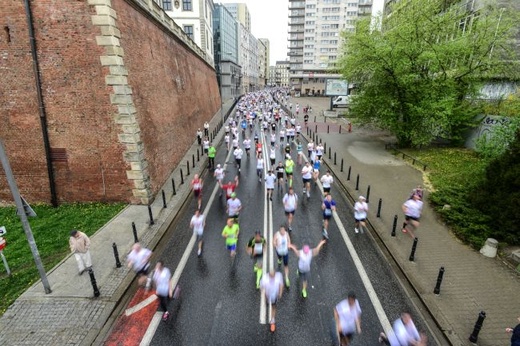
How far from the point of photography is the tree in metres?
19.2

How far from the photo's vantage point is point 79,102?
11938 millimetres

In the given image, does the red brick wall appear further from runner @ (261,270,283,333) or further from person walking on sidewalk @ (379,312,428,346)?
person walking on sidewalk @ (379,312,428,346)

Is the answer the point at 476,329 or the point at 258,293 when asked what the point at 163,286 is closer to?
the point at 258,293

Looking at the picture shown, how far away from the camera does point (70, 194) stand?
12.8 metres

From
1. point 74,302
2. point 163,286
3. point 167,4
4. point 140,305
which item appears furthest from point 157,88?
point 167,4

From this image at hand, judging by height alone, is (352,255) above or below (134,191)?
below

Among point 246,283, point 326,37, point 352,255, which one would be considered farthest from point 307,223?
point 326,37

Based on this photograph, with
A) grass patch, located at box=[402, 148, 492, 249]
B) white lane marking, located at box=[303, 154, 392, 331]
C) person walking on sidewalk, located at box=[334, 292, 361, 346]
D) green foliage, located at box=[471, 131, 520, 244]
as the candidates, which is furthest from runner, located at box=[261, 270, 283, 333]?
green foliage, located at box=[471, 131, 520, 244]

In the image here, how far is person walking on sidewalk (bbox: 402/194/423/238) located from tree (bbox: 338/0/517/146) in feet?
37.1

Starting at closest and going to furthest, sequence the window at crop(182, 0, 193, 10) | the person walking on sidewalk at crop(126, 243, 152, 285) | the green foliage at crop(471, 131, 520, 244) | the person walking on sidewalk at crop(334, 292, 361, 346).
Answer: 1. the person walking on sidewalk at crop(334, 292, 361, 346)
2. the person walking on sidewalk at crop(126, 243, 152, 285)
3. the green foliage at crop(471, 131, 520, 244)
4. the window at crop(182, 0, 193, 10)

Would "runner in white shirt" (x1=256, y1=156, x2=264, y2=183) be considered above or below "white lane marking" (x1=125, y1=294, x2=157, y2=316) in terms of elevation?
above

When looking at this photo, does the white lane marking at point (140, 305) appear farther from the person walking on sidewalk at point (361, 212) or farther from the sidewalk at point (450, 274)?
the person walking on sidewalk at point (361, 212)

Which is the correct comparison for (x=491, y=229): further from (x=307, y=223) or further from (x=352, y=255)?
(x=307, y=223)

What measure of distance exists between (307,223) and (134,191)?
7.86 metres
